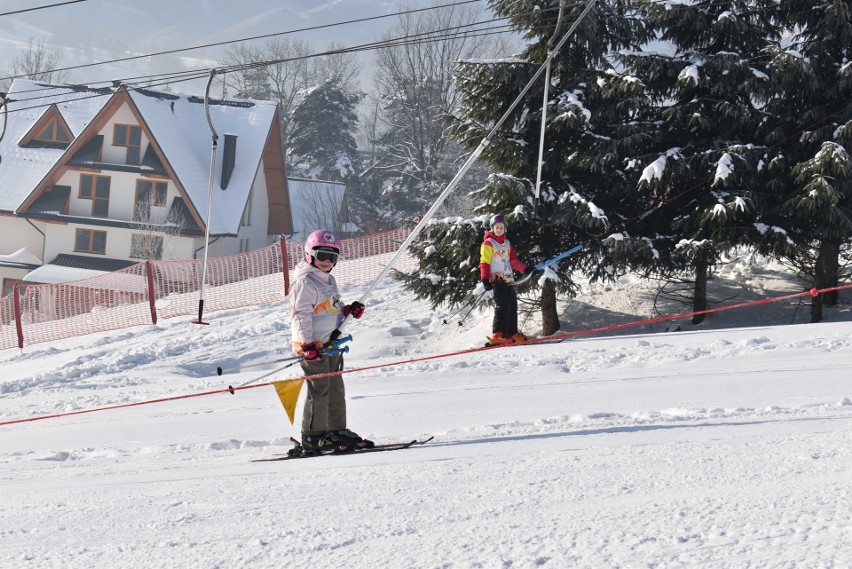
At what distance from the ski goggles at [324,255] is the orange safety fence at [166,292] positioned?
12.5m

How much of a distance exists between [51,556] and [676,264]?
1025 cm

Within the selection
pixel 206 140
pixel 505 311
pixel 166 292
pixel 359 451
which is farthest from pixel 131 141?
pixel 359 451

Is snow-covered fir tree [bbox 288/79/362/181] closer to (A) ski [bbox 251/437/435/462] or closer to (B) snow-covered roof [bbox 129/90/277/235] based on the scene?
(B) snow-covered roof [bbox 129/90/277/235]

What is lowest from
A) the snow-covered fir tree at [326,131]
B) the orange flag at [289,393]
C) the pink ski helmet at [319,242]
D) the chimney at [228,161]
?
the orange flag at [289,393]

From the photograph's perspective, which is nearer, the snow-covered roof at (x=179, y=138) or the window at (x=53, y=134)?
the snow-covered roof at (x=179, y=138)

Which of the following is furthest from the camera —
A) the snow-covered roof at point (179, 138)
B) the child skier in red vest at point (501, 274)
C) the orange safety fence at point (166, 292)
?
the snow-covered roof at point (179, 138)

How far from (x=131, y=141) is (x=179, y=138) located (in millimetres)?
2200

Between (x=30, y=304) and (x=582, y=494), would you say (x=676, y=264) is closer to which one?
(x=582, y=494)

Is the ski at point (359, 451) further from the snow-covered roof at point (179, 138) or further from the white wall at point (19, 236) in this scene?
the white wall at point (19, 236)

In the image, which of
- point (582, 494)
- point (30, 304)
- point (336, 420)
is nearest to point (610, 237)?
point (336, 420)

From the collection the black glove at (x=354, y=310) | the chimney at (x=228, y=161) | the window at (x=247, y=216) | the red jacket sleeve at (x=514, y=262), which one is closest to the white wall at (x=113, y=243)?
the chimney at (x=228, y=161)

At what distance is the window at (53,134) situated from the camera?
3944 centimetres

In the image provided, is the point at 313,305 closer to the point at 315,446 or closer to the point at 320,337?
the point at 320,337

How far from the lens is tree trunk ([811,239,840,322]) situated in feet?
42.7
